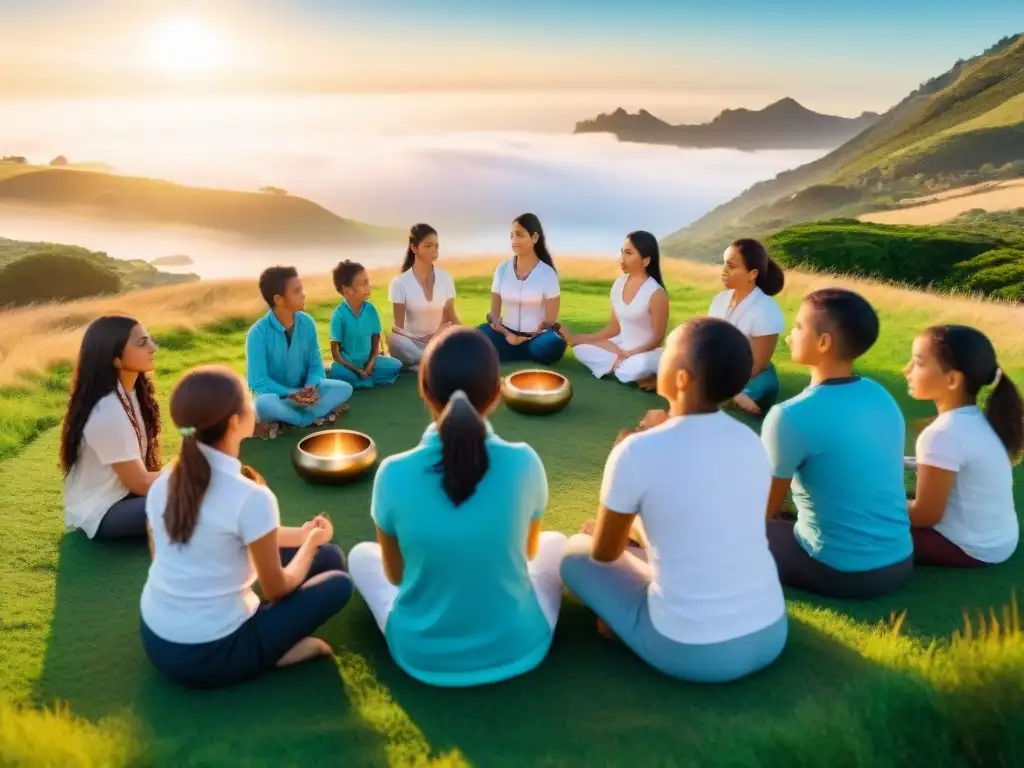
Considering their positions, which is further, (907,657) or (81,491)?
(81,491)

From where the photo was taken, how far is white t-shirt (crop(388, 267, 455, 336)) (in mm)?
8828

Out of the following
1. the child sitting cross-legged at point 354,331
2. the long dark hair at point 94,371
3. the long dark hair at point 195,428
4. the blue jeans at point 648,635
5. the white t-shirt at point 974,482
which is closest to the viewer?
the long dark hair at point 195,428

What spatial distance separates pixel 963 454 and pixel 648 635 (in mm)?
2086

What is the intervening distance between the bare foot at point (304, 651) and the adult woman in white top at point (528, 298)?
5.25 meters

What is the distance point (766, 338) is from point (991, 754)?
4.41 meters

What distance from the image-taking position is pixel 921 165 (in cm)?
6806

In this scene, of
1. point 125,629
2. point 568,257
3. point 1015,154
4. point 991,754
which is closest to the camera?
point 991,754

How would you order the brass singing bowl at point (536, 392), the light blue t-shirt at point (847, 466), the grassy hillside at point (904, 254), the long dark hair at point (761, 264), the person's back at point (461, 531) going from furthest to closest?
1. the grassy hillside at point (904, 254)
2. the brass singing bowl at point (536, 392)
3. the long dark hair at point (761, 264)
4. the light blue t-shirt at point (847, 466)
5. the person's back at point (461, 531)

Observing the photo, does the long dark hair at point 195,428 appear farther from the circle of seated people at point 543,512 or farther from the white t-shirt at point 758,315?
the white t-shirt at point 758,315

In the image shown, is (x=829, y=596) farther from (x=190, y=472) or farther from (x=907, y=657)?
(x=190, y=472)

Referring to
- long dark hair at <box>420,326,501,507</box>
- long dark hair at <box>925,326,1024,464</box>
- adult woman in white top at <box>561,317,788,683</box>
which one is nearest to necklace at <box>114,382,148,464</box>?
long dark hair at <box>420,326,501,507</box>

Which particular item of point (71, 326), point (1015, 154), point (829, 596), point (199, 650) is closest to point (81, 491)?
point (199, 650)

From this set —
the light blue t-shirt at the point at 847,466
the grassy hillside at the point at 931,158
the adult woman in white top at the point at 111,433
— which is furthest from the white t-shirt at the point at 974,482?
the grassy hillside at the point at 931,158

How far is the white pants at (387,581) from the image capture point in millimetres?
4066
